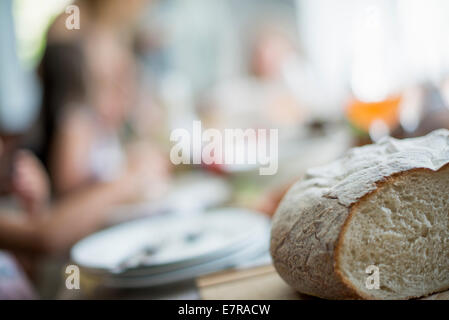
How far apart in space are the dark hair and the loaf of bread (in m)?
1.25

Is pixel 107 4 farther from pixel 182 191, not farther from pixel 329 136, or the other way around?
pixel 329 136

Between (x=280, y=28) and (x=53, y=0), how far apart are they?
93.8 inches

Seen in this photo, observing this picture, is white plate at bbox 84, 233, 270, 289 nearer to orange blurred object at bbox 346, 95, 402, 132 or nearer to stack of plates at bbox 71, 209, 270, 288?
stack of plates at bbox 71, 209, 270, 288

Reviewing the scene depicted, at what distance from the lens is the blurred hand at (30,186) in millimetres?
1271

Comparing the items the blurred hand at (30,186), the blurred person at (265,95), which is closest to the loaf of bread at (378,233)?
the blurred hand at (30,186)

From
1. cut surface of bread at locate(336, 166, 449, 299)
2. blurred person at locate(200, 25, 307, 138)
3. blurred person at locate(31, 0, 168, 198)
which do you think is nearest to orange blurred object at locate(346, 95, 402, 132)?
cut surface of bread at locate(336, 166, 449, 299)

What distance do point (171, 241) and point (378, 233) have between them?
372mm

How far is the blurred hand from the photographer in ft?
4.17

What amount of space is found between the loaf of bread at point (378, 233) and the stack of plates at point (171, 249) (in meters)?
0.15

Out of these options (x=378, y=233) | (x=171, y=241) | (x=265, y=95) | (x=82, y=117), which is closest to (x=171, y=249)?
(x=171, y=241)

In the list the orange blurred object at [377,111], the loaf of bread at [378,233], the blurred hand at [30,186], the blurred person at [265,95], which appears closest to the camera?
the loaf of bread at [378,233]

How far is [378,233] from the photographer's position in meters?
0.48

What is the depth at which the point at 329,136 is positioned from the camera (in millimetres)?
1354

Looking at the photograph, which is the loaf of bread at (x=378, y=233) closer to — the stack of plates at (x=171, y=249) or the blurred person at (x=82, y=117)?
the stack of plates at (x=171, y=249)
